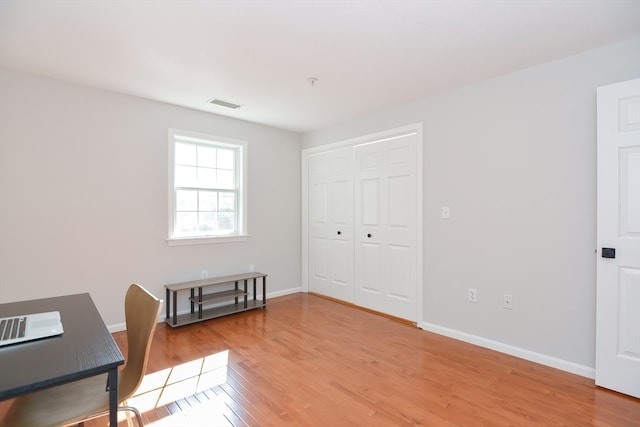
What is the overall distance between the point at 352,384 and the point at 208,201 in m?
2.80

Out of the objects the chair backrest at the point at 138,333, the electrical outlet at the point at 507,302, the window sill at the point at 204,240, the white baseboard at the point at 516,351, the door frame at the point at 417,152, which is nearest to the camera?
the chair backrest at the point at 138,333

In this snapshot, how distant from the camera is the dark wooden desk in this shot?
92 cm

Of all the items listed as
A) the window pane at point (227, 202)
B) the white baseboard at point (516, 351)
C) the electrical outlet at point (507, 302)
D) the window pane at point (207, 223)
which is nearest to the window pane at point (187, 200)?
the window pane at point (207, 223)

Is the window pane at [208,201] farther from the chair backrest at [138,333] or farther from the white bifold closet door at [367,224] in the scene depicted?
the chair backrest at [138,333]

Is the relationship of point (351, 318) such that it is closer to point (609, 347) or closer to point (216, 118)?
point (609, 347)

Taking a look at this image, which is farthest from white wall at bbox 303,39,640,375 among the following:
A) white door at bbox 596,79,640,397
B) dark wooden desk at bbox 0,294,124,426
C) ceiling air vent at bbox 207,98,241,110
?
dark wooden desk at bbox 0,294,124,426

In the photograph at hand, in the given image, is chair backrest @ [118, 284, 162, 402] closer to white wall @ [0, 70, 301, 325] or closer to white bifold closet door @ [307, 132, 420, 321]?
white wall @ [0, 70, 301, 325]

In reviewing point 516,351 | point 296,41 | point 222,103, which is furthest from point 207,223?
point 516,351

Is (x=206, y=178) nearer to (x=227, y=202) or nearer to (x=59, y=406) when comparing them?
(x=227, y=202)

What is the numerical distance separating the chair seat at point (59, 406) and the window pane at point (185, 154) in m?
2.87

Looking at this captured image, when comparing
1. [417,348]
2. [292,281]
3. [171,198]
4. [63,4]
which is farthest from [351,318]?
[63,4]

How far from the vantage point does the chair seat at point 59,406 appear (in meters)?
1.18

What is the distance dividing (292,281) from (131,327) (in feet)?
11.0

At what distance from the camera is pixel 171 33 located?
2.21 m
